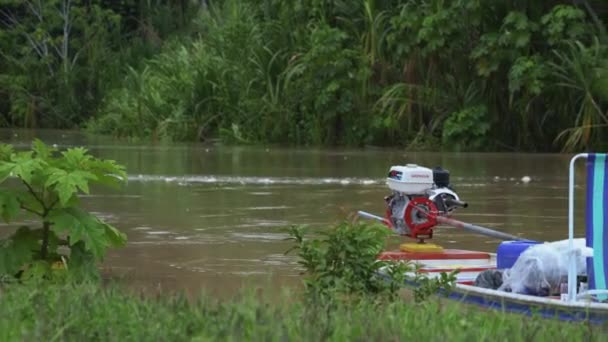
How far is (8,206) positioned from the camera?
25.0 feet

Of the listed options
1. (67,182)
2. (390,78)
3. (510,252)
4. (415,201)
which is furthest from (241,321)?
(390,78)

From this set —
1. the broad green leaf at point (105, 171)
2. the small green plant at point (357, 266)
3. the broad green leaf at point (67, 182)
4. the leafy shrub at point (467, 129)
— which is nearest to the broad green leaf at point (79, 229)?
the broad green leaf at point (67, 182)

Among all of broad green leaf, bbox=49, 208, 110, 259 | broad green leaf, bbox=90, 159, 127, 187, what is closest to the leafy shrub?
broad green leaf, bbox=90, 159, 127, 187

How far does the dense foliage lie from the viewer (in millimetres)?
23609

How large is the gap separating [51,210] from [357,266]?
1.86m

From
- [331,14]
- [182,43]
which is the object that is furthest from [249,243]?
[182,43]

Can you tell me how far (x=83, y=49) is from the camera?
4069cm

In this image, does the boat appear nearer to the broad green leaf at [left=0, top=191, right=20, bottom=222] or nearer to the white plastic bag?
the white plastic bag

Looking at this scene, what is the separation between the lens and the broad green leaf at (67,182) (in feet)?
24.2

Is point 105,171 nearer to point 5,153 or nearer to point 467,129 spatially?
point 5,153

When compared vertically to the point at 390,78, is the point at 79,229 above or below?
below

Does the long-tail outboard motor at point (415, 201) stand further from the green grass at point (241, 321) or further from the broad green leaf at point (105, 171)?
the green grass at point (241, 321)

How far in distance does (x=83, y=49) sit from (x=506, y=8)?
19072 mm

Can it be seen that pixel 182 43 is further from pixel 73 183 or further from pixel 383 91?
pixel 73 183
